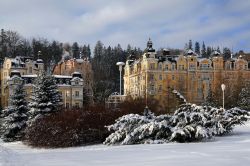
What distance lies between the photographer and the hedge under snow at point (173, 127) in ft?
60.2

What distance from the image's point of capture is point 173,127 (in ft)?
63.8

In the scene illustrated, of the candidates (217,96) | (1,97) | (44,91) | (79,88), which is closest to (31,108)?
(44,91)

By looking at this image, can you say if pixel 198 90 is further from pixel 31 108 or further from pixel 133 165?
pixel 133 165

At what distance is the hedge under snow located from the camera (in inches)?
722

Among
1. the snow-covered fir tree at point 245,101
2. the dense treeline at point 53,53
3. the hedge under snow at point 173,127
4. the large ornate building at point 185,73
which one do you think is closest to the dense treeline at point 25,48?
the dense treeline at point 53,53

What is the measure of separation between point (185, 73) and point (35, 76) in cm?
2790

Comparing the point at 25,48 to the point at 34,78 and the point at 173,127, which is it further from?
the point at 173,127

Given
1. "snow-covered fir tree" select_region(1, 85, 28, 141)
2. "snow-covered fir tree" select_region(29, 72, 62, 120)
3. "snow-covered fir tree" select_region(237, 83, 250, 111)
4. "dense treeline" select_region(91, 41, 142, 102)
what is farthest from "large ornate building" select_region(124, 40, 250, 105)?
"snow-covered fir tree" select_region(29, 72, 62, 120)

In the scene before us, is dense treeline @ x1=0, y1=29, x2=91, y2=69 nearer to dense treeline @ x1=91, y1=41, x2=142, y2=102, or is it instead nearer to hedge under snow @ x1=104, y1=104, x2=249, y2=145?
dense treeline @ x1=91, y1=41, x2=142, y2=102

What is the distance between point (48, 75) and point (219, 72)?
53.7 m

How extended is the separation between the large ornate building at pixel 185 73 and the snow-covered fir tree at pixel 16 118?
142 feet

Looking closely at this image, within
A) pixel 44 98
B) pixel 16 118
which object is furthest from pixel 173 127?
pixel 16 118

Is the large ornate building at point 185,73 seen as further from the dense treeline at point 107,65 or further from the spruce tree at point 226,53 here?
the spruce tree at point 226,53

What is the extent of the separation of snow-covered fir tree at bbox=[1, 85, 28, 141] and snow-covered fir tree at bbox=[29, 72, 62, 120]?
88.3 inches
